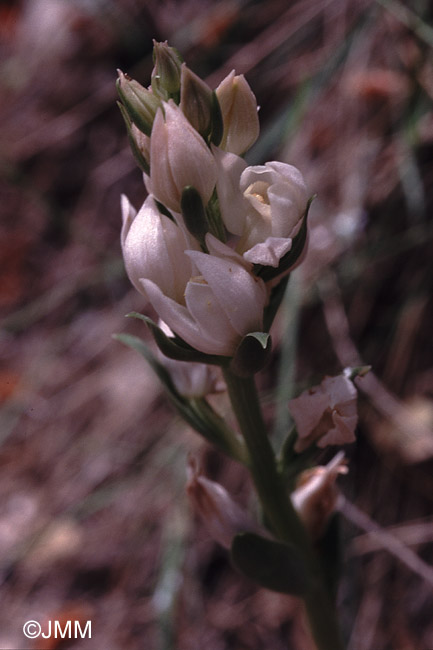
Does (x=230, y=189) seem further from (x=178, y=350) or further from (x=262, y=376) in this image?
(x=262, y=376)

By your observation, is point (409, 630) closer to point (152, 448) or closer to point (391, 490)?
point (391, 490)

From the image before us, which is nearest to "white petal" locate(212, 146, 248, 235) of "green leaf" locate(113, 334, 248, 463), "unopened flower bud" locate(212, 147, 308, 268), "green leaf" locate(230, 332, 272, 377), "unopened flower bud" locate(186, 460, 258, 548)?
"unopened flower bud" locate(212, 147, 308, 268)

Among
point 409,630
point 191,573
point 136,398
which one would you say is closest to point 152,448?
point 136,398

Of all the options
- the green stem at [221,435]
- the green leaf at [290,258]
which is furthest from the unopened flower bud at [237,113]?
the green stem at [221,435]

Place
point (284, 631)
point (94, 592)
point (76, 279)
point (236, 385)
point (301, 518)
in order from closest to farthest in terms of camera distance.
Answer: point (236, 385) < point (301, 518) < point (284, 631) < point (94, 592) < point (76, 279)

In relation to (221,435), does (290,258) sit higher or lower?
higher

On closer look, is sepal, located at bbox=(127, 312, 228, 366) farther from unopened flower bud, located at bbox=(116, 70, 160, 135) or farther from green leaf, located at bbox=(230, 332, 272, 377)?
unopened flower bud, located at bbox=(116, 70, 160, 135)
